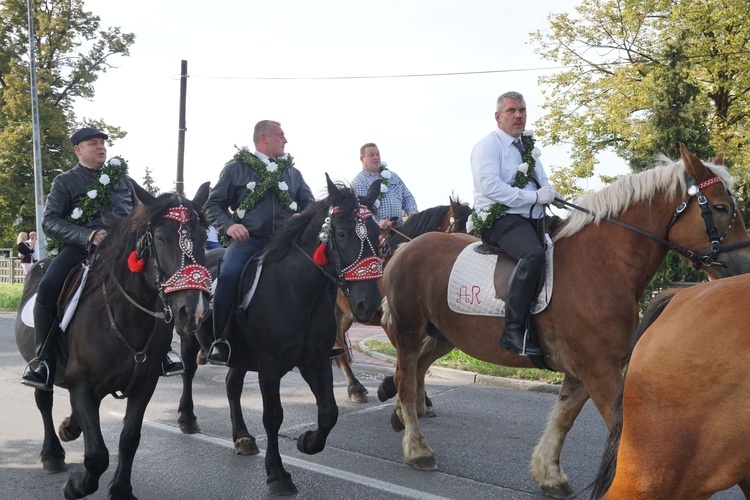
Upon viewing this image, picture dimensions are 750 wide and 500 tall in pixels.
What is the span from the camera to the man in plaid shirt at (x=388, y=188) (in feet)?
28.4

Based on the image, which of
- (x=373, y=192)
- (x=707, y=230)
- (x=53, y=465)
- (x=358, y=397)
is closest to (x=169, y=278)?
(x=373, y=192)

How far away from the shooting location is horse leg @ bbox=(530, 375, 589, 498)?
14.9 ft

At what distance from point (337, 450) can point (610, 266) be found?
112 inches

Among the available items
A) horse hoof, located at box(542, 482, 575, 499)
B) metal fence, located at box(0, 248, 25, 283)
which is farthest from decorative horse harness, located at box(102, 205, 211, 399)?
metal fence, located at box(0, 248, 25, 283)

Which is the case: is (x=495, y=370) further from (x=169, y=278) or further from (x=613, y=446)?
(x=613, y=446)

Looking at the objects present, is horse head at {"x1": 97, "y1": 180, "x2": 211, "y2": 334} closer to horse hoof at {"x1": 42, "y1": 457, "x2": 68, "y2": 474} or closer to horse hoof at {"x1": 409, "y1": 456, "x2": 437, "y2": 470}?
horse hoof at {"x1": 42, "y1": 457, "x2": 68, "y2": 474}

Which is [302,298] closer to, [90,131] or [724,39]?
[90,131]

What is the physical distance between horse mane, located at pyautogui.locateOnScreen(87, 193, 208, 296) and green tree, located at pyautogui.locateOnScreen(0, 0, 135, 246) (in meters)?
29.3

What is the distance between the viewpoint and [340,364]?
26.5 ft

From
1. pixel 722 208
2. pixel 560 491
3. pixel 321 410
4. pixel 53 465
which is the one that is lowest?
pixel 53 465

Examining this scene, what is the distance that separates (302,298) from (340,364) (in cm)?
329

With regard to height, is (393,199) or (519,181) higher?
(519,181)

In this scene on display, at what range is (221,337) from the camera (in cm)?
522

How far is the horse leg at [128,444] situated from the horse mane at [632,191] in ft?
10.3
